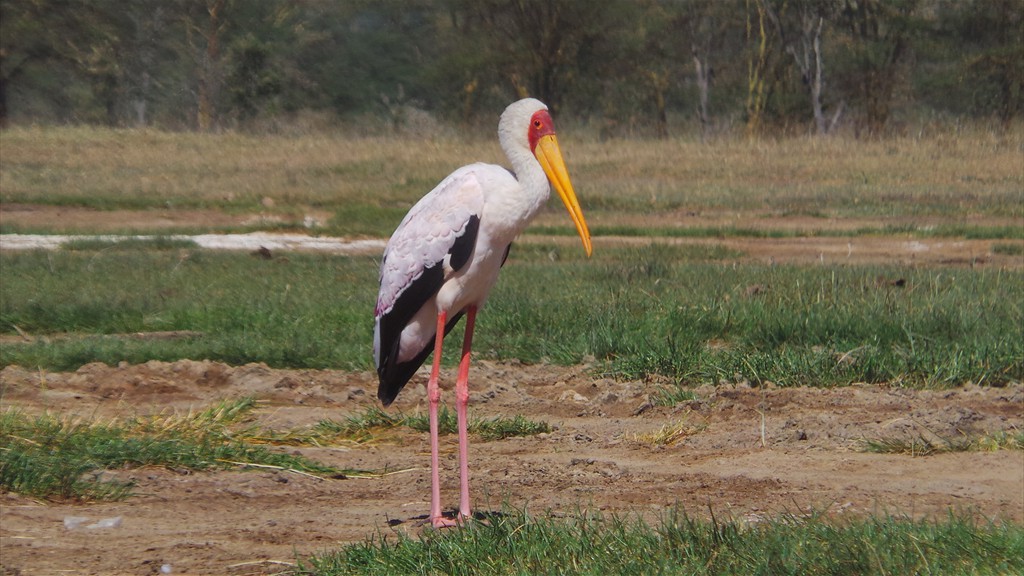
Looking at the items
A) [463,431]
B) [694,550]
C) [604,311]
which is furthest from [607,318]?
[694,550]

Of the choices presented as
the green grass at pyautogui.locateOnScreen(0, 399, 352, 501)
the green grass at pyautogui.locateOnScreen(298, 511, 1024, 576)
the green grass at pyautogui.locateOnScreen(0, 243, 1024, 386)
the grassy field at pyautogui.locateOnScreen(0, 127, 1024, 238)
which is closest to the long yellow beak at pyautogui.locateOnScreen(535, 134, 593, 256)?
the green grass at pyautogui.locateOnScreen(298, 511, 1024, 576)

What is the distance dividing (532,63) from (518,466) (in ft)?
80.3

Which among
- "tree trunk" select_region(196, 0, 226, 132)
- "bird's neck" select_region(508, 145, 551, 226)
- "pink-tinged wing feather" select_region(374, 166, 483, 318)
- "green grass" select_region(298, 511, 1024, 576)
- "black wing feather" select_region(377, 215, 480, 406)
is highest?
"tree trunk" select_region(196, 0, 226, 132)

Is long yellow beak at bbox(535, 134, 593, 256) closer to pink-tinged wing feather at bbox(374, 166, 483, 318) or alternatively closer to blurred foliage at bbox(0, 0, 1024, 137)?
pink-tinged wing feather at bbox(374, 166, 483, 318)

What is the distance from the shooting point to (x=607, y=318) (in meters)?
7.11

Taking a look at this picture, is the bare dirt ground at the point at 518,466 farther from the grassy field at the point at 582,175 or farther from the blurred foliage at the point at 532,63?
the blurred foliage at the point at 532,63

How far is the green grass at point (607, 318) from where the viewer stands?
→ 6199 mm

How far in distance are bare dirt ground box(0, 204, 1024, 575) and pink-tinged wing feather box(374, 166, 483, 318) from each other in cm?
77

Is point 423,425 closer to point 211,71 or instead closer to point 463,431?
point 463,431

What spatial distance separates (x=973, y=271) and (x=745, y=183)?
22.4ft

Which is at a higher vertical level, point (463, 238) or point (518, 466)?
point (463, 238)

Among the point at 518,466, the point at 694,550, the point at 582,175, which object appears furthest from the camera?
the point at 582,175

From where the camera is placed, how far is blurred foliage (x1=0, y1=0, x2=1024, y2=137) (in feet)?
84.6

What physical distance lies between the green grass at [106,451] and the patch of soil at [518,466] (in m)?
0.08
